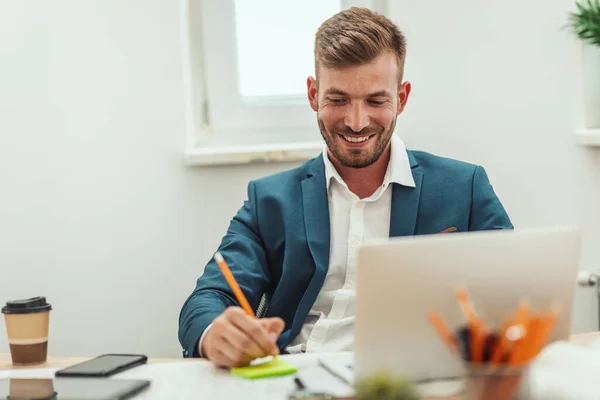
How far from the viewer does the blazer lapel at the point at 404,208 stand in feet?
5.87

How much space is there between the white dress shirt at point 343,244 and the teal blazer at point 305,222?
0.08ft

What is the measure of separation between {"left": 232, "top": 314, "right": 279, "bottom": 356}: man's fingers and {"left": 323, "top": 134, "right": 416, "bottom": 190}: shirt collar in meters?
0.65

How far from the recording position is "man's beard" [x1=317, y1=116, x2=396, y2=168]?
6.01ft

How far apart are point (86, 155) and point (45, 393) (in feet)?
3.86

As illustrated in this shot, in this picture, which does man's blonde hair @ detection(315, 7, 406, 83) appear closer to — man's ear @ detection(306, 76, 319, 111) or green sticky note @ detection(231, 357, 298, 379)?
man's ear @ detection(306, 76, 319, 111)

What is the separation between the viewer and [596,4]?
2207 mm

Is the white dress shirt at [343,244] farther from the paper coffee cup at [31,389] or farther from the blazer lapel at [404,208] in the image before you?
the paper coffee cup at [31,389]

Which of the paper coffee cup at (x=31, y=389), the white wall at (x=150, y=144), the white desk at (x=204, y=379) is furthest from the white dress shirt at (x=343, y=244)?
the paper coffee cup at (x=31, y=389)

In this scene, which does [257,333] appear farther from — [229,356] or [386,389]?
[386,389]

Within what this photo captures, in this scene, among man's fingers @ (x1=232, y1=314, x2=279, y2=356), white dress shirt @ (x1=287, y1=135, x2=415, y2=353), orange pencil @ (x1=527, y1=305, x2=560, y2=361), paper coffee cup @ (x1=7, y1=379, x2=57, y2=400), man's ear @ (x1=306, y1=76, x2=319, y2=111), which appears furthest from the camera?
man's ear @ (x1=306, y1=76, x2=319, y2=111)

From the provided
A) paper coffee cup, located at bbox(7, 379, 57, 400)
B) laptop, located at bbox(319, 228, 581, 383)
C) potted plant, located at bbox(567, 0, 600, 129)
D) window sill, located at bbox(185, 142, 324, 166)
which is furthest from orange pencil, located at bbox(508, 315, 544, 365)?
potted plant, located at bbox(567, 0, 600, 129)

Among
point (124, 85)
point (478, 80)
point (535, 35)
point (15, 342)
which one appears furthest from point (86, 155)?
point (535, 35)

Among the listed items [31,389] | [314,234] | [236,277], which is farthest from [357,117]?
[31,389]

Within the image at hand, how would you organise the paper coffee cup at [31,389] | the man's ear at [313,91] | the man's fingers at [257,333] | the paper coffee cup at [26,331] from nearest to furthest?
the paper coffee cup at [31,389] → the man's fingers at [257,333] → the paper coffee cup at [26,331] → the man's ear at [313,91]
